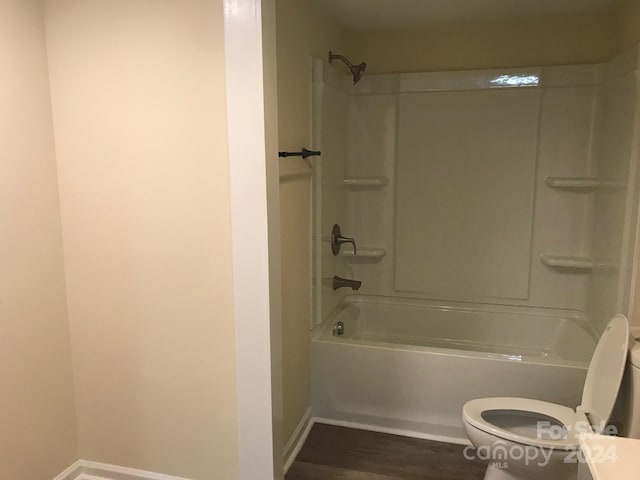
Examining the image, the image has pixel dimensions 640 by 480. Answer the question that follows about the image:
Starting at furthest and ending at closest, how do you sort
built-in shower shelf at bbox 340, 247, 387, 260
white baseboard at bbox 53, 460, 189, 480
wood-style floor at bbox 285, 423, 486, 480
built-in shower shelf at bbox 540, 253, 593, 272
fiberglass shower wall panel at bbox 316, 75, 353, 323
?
built-in shower shelf at bbox 340, 247, 387, 260 < built-in shower shelf at bbox 540, 253, 593, 272 < fiberglass shower wall panel at bbox 316, 75, 353, 323 < wood-style floor at bbox 285, 423, 486, 480 < white baseboard at bbox 53, 460, 189, 480

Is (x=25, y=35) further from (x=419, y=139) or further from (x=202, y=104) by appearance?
(x=419, y=139)

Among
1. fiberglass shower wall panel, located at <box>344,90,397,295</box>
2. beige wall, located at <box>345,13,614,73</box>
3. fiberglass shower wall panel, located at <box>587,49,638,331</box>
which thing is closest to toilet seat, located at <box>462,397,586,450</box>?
fiberglass shower wall panel, located at <box>587,49,638,331</box>

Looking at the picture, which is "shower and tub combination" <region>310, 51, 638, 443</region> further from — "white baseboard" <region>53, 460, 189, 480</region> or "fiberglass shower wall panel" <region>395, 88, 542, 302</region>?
"white baseboard" <region>53, 460, 189, 480</region>

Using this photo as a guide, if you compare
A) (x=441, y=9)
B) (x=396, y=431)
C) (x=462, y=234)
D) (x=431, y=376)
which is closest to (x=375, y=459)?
(x=396, y=431)

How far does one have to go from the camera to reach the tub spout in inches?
122

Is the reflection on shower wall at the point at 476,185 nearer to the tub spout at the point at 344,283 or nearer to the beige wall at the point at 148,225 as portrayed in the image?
the tub spout at the point at 344,283

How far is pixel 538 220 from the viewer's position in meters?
3.11

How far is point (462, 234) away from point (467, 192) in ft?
0.88

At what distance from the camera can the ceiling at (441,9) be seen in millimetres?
2660

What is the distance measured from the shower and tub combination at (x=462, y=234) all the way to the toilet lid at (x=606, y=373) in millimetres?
371

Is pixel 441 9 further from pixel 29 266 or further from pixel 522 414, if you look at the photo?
pixel 29 266

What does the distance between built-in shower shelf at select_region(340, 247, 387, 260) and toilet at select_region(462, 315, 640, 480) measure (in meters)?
1.37

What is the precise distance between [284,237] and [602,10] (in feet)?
7.16

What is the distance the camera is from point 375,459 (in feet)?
8.08
